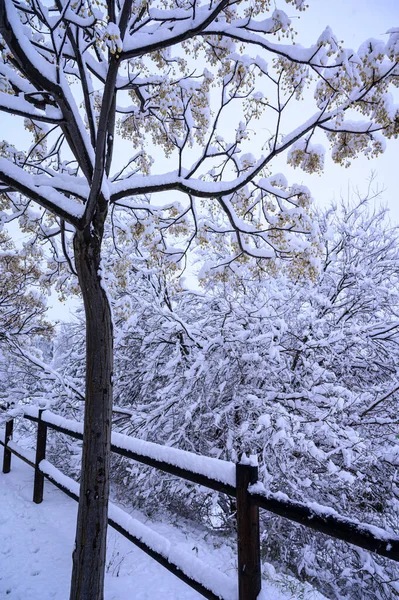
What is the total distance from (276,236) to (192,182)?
1404mm

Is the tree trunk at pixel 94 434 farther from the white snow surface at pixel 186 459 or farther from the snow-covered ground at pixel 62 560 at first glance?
the snow-covered ground at pixel 62 560

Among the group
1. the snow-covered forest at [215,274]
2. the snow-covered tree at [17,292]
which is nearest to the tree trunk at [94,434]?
the snow-covered forest at [215,274]

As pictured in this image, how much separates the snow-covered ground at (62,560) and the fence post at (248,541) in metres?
0.10

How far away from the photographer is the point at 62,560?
3244mm

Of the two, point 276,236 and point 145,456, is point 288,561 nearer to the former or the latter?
point 145,456

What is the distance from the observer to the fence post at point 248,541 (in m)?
1.93

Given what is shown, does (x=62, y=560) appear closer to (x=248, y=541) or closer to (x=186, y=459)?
(x=186, y=459)

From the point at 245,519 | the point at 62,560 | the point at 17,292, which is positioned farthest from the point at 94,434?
the point at 17,292

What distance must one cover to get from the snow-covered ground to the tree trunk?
0.50 m

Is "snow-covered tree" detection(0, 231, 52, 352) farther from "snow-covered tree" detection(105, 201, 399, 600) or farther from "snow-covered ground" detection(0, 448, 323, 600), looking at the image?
"snow-covered ground" detection(0, 448, 323, 600)

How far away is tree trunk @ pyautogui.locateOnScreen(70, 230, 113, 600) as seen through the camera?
2463 mm

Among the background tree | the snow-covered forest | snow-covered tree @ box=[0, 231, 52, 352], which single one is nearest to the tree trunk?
the snow-covered forest

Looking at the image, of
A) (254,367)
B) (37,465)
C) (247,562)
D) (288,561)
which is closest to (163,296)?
(254,367)

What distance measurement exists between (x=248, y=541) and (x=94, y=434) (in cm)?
132
